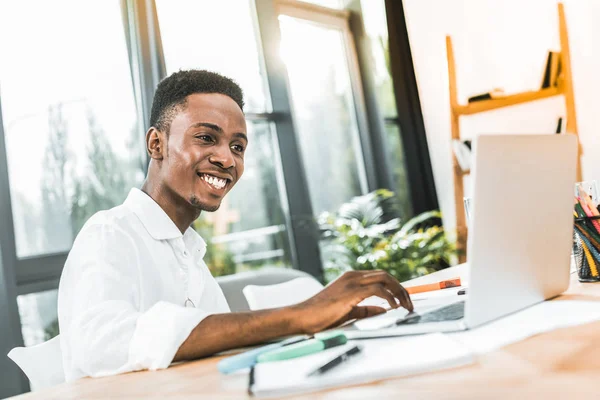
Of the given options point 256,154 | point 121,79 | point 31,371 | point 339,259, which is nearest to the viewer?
point 31,371

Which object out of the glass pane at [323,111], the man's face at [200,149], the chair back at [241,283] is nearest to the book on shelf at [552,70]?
the glass pane at [323,111]

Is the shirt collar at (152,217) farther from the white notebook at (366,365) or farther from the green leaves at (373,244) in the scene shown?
the green leaves at (373,244)

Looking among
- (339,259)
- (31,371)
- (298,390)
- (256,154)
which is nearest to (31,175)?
(256,154)

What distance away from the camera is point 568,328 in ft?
2.65

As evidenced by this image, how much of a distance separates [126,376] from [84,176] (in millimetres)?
2296

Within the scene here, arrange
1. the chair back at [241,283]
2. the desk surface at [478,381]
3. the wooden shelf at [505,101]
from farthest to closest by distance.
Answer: the wooden shelf at [505,101], the chair back at [241,283], the desk surface at [478,381]

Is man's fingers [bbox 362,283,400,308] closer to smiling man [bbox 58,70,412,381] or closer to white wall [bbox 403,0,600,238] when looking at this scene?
smiling man [bbox 58,70,412,381]

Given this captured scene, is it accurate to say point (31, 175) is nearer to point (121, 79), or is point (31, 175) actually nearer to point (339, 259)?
point (121, 79)

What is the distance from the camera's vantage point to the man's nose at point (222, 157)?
1562mm

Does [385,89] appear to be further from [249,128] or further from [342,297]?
[342,297]

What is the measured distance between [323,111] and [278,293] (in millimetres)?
2708

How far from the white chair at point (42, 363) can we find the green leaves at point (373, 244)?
287 cm

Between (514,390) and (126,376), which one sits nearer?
(514,390)

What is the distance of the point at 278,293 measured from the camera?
2004 millimetres
